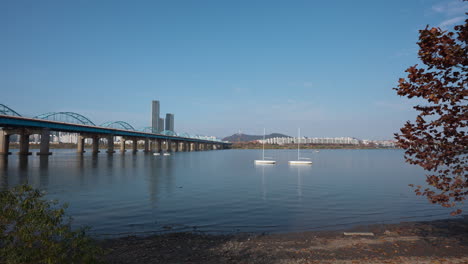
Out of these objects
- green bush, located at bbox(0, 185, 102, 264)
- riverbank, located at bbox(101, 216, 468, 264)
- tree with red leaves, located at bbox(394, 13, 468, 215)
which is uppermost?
tree with red leaves, located at bbox(394, 13, 468, 215)

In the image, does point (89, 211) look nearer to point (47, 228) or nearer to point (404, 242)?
point (47, 228)

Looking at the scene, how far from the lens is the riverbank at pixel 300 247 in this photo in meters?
10.8

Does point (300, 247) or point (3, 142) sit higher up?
point (3, 142)

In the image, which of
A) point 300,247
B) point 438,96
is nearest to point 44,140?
point 300,247

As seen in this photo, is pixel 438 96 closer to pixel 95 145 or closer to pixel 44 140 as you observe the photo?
pixel 44 140

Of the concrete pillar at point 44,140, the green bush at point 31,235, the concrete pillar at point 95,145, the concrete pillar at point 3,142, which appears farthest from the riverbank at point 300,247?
the concrete pillar at point 95,145

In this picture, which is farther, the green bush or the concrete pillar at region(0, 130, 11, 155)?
the concrete pillar at region(0, 130, 11, 155)

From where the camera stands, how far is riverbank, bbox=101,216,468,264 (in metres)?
10.8

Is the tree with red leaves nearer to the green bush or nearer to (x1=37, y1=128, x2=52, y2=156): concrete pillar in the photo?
the green bush

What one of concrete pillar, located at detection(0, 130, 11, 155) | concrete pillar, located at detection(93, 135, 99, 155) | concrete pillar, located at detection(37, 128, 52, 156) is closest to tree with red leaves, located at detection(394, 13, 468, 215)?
concrete pillar, located at detection(37, 128, 52, 156)

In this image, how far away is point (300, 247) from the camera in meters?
12.5

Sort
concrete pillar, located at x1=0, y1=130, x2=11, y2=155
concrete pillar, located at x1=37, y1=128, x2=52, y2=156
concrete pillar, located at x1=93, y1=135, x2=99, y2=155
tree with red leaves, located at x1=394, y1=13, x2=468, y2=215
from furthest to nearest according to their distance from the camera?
concrete pillar, located at x1=93, y1=135, x2=99, y2=155 → concrete pillar, located at x1=0, y1=130, x2=11, y2=155 → concrete pillar, located at x1=37, y1=128, x2=52, y2=156 → tree with red leaves, located at x1=394, y1=13, x2=468, y2=215

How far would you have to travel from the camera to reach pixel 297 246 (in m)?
12.7

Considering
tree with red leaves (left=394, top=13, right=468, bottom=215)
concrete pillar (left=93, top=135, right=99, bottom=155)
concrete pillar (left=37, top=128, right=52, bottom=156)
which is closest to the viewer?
tree with red leaves (left=394, top=13, right=468, bottom=215)
